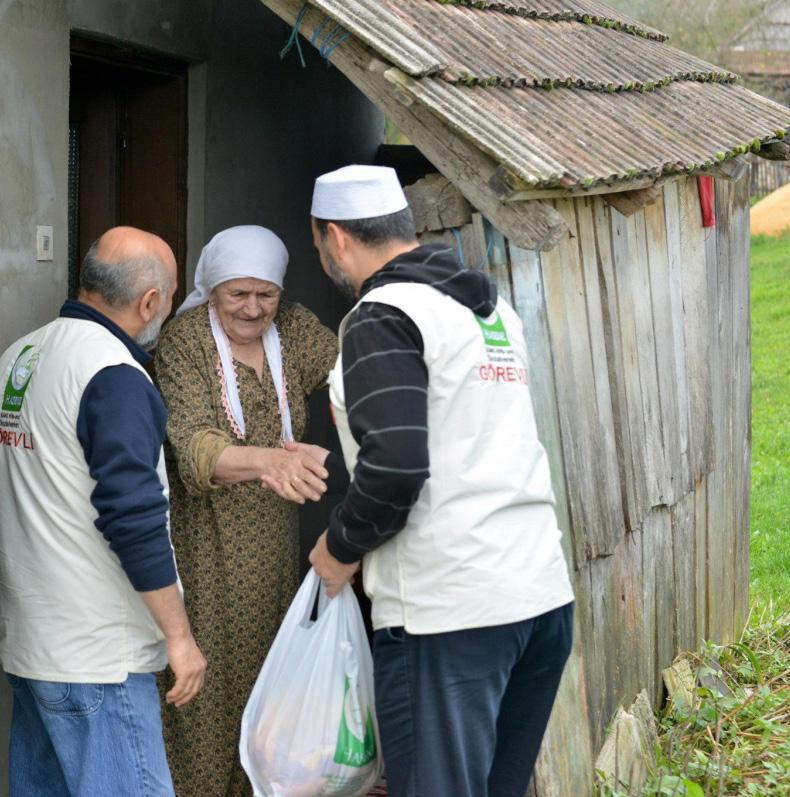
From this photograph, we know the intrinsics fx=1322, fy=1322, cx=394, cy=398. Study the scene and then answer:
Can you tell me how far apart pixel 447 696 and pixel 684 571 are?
2.89 m

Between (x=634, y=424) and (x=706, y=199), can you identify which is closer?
(x=634, y=424)

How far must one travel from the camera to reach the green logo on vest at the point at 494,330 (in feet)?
10.9

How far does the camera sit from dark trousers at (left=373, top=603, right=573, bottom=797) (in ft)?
10.7

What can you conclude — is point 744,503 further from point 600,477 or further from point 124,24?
point 124,24

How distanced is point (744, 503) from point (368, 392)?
176 inches

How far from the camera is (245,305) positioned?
4223mm

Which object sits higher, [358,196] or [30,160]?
[30,160]

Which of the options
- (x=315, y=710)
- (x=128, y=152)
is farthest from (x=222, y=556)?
(x=128, y=152)

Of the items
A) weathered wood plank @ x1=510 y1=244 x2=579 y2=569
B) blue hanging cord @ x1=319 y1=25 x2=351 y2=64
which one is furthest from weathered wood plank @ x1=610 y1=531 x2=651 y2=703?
blue hanging cord @ x1=319 y1=25 x2=351 y2=64

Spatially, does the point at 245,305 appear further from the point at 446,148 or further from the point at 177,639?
the point at 177,639

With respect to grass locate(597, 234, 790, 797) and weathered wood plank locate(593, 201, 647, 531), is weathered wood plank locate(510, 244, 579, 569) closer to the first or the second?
weathered wood plank locate(593, 201, 647, 531)

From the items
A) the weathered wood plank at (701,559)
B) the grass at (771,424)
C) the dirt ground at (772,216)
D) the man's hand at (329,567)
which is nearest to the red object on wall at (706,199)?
the weathered wood plank at (701,559)

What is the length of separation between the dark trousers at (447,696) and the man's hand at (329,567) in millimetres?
202

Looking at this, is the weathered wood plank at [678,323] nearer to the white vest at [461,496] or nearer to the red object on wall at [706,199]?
the red object on wall at [706,199]
